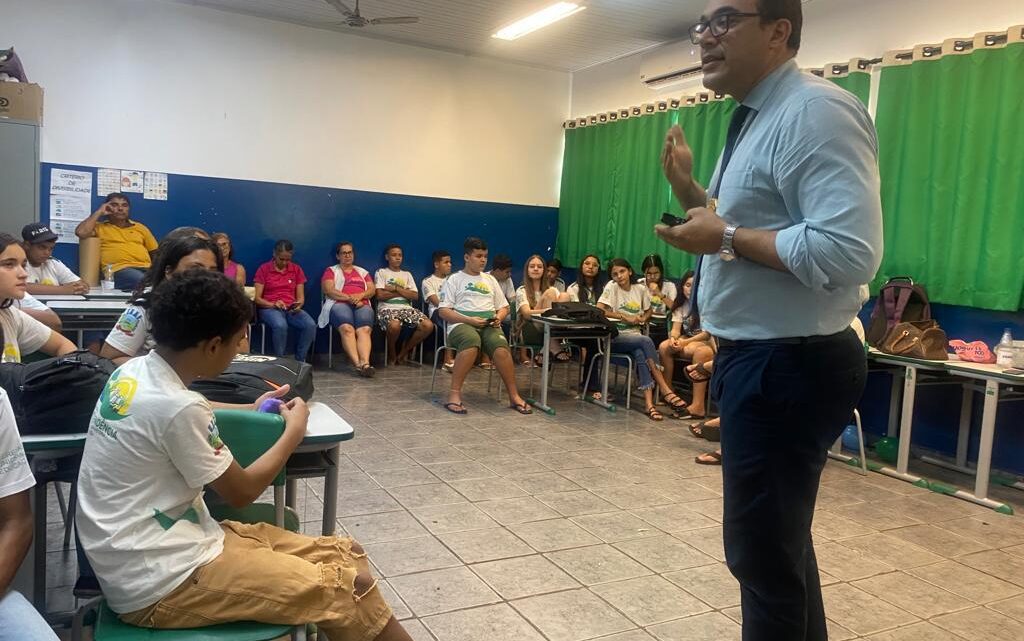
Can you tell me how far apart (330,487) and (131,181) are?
590 cm

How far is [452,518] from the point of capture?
11.1ft

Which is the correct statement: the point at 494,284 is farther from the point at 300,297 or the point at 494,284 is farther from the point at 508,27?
the point at 508,27

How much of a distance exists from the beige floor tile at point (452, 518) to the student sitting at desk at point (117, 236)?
13.9ft

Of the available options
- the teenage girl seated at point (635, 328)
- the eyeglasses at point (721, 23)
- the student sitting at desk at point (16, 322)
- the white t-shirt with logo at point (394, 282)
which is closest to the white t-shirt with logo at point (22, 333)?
the student sitting at desk at point (16, 322)

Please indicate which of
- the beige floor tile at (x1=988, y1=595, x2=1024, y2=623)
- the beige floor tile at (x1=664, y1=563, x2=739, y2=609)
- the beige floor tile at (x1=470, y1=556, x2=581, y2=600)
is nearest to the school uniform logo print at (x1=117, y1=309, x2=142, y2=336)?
the beige floor tile at (x1=470, y1=556, x2=581, y2=600)

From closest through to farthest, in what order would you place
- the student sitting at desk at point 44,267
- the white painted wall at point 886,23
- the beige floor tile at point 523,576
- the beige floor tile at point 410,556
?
the beige floor tile at point 523,576, the beige floor tile at point 410,556, the white painted wall at point 886,23, the student sitting at desk at point 44,267

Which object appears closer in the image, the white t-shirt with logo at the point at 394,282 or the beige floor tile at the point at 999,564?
the beige floor tile at the point at 999,564

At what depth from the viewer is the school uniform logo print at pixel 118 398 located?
1421mm

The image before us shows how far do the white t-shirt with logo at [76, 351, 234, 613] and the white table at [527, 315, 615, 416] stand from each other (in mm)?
4404

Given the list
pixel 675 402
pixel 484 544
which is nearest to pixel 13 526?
pixel 484 544

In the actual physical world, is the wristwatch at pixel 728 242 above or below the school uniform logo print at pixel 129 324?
above

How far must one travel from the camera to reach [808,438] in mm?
1332

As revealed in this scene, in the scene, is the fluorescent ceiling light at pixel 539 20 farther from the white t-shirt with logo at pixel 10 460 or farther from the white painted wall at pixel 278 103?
the white t-shirt with logo at pixel 10 460

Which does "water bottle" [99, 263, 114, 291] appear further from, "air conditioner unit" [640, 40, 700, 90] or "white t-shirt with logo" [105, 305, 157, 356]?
"air conditioner unit" [640, 40, 700, 90]
